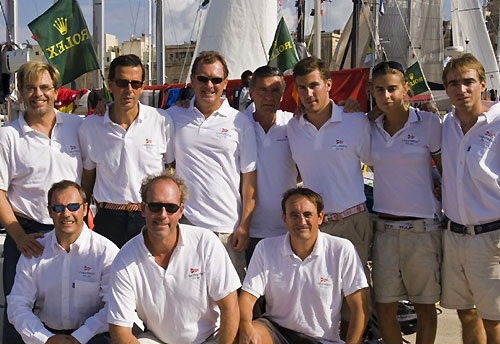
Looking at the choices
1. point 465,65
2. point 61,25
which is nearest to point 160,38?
point 61,25

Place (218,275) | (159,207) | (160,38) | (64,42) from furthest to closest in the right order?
1. (160,38)
2. (64,42)
3. (218,275)
4. (159,207)

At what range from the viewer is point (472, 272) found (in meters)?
3.96

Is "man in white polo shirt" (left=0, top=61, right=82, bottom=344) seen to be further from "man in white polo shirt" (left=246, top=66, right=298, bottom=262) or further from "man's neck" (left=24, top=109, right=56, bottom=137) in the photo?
"man in white polo shirt" (left=246, top=66, right=298, bottom=262)

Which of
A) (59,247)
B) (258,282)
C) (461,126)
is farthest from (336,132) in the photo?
(59,247)

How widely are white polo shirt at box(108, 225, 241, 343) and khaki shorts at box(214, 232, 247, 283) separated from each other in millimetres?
547

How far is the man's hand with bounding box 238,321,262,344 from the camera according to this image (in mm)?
3758

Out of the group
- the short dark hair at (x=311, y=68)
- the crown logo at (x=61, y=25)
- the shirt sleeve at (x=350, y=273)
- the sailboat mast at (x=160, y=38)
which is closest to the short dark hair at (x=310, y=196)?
the shirt sleeve at (x=350, y=273)

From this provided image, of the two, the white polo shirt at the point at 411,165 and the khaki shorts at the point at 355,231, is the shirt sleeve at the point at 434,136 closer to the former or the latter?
the white polo shirt at the point at 411,165

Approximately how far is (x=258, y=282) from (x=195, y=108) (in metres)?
1.31

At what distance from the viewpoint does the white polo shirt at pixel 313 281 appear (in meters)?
3.89

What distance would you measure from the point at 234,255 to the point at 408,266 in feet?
3.85

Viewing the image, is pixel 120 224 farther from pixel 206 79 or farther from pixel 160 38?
pixel 160 38

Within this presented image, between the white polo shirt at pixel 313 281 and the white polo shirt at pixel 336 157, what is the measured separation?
38cm

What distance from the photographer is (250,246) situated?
446 centimetres
